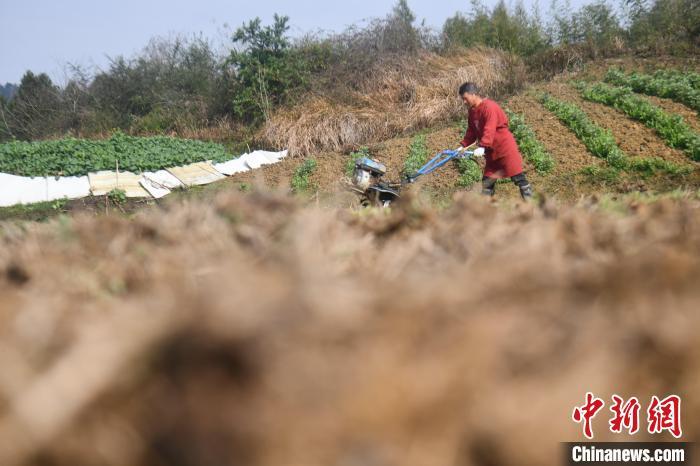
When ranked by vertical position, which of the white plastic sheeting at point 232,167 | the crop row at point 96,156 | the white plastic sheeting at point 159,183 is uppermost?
the crop row at point 96,156

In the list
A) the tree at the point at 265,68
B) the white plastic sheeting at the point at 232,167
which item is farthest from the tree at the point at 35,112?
the white plastic sheeting at the point at 232,167

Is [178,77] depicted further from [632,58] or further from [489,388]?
[489,388]

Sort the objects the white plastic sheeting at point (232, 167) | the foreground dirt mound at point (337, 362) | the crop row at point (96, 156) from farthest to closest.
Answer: the white plastic sheeting at point (232, 167) < the crop row at point (96, 156) < the foreground dirt mound at point (337, 362)

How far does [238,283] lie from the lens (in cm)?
51

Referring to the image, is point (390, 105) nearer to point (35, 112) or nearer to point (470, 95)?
point (470, 95)

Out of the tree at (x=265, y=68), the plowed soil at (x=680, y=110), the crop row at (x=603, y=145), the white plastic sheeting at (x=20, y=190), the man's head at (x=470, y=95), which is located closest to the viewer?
the man's head at (x=470, y=95)

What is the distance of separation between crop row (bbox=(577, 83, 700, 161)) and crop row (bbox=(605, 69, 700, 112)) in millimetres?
710

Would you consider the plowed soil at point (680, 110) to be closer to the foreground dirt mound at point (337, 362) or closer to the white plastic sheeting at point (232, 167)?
the white plastic sheeting at point (232, 167)

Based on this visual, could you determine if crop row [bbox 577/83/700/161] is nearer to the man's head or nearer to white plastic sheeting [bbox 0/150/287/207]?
the man's head

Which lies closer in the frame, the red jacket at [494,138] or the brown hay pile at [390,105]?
the red jacket at [494,138]

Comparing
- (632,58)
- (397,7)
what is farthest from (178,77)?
(632,58)

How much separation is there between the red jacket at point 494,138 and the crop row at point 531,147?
13.9ft

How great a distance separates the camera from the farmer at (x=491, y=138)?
7.13m

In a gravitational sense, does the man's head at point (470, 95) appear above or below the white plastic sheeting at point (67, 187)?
above
